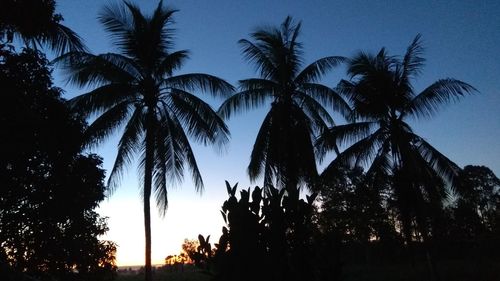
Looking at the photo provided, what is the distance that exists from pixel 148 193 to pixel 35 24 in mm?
5694

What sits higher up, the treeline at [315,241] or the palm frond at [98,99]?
the palm frond at [98,99]

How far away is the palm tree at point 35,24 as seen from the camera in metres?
8.73

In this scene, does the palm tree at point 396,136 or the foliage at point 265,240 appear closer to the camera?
the foliage at point 265,240

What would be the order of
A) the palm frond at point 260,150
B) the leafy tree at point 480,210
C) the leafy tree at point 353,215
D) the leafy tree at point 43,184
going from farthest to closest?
the leafy tree at point 480,210
the leafy tree at point 353,215
the palm frond at point 260,150
the leafy tree at point 43,184

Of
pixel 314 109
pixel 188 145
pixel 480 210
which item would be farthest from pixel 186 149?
pixel 480 210

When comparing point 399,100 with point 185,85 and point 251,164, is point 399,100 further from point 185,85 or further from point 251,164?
point 185,85

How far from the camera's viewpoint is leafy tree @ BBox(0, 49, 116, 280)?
27.9ft

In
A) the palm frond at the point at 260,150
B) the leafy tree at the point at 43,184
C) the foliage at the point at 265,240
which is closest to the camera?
the foliage at the point at 265,240

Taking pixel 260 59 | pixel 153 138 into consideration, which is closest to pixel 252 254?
pixel 153 138

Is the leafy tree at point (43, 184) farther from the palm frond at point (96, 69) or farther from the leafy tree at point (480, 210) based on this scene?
the leafy tree at point (480, 210)

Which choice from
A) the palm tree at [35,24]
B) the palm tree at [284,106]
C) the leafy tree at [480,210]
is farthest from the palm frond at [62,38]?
the leafy tree at [480,210]

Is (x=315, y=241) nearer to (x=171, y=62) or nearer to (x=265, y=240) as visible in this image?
(x=265, y=240)

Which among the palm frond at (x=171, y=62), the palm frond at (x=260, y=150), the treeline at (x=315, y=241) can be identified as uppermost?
the palm frond at (x=171, y=62)

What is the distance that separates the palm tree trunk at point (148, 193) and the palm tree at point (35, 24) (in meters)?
3.62
